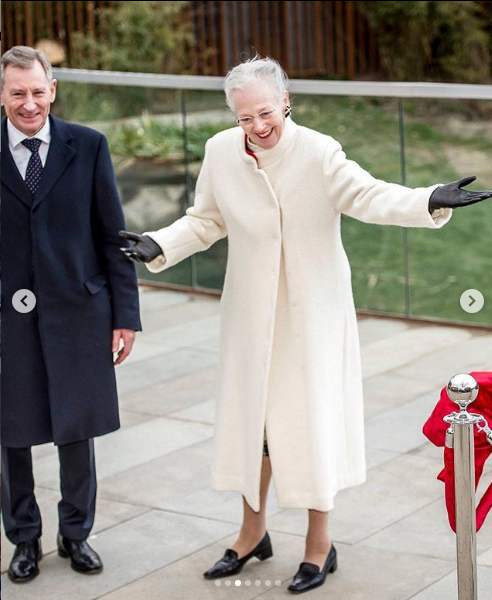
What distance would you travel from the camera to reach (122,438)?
554 centimetres

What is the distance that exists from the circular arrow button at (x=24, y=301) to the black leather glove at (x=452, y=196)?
4.47 feet

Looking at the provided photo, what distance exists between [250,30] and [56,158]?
1010 centimetres

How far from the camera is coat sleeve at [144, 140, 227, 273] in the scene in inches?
151

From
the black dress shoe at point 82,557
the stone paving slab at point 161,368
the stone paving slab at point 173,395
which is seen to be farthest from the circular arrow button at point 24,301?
the stone paving slab at point 161,368

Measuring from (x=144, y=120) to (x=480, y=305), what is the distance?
9.80 feet

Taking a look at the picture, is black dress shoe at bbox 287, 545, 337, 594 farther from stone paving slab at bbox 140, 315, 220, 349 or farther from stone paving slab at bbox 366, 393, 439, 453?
stone paving slab at bbox 140, 315, 220, 349

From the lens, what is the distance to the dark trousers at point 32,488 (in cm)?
402

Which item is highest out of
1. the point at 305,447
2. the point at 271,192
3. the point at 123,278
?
the point at 271,192

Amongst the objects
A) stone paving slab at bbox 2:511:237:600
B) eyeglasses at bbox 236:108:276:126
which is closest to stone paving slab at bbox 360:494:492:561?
stone paving slab at bbox 2:511:237:600

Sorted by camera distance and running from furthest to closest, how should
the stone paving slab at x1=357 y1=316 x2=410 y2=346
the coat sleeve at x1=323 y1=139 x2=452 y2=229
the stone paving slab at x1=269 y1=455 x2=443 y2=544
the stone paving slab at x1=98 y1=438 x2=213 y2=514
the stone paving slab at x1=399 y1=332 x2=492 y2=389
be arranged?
the stone paving slab at x1=357 y1=316 x2=410 y2=346 → the stone paving slab at x1=399 y1=332 x2=492 y2=389 → the stone paving slab at x1=98 y1=438 x2=213 y2=514 → the stone paving slab at x1=269 y1=455 x2=443 y2=544 → the coat sleeve at x1=323 y1=139 x2=452 y2=229

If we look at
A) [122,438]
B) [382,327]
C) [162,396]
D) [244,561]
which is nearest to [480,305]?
[382,327]

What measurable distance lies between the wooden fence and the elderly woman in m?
9.49

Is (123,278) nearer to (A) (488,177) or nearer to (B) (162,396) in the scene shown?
(B) (162,396)

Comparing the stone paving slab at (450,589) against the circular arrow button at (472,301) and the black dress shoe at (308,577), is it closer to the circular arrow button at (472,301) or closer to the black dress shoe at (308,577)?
the black dress shoe at (308,577)
